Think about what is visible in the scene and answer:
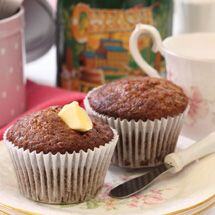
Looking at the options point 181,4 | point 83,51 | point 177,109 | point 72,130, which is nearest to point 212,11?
point 181,4

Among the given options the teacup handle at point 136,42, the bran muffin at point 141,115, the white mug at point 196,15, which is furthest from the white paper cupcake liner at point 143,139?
the white mug at point 196,15

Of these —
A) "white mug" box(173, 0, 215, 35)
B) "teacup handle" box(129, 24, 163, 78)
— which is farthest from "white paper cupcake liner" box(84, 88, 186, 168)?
"white mug" box(173, 0, 215, 35)

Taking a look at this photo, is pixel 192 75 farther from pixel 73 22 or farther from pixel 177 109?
pixel 73 22

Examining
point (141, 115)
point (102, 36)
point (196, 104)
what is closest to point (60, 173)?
point (141, 115)

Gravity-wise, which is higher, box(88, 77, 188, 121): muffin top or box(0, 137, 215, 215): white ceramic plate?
box(88, 77, 188, 121): muffin top

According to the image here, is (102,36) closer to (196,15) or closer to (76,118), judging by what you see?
(196,15)

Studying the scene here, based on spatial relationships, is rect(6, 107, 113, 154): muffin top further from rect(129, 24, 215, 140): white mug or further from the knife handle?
rect(129, 24, 215, 140): white mug
